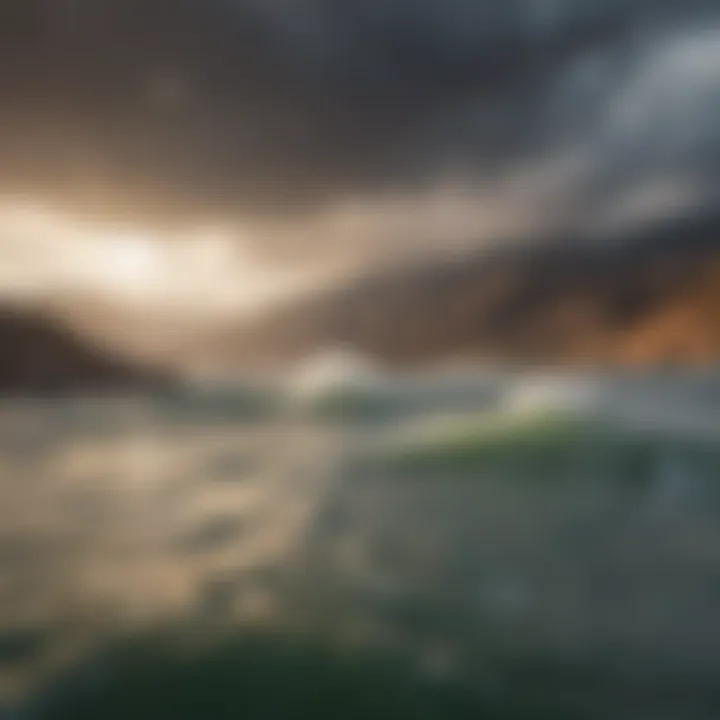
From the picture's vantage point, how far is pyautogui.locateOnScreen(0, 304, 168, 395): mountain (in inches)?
128

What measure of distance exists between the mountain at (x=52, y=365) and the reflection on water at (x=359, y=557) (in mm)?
176

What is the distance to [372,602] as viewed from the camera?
2.39 meters

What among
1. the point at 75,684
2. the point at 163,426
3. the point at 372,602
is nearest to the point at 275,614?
the point at 372,602

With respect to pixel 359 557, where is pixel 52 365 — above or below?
above

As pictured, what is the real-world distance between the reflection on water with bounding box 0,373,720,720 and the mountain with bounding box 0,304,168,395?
18cm

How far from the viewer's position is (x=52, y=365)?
3846mm

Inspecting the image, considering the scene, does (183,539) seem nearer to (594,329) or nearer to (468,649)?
(468,649)

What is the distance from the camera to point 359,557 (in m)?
2.76

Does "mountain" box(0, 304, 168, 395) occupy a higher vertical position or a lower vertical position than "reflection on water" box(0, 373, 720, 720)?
higher

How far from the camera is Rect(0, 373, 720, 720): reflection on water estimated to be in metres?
1.89

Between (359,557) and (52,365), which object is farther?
(52,365)

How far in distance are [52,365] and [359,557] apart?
2409 mm

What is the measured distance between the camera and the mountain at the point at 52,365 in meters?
3.26

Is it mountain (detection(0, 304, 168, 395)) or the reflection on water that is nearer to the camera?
the reflection on water
